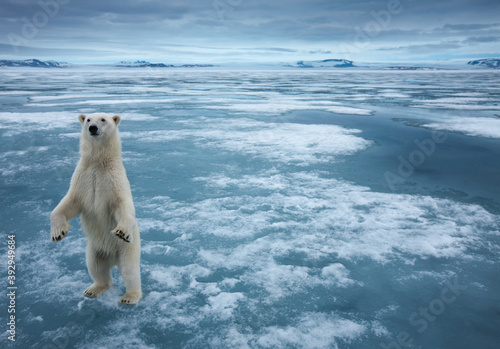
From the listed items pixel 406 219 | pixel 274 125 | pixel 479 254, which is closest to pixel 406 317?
pixel 479 254

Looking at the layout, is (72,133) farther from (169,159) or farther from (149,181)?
(149,181)

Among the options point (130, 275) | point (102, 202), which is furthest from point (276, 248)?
point (102, 202)

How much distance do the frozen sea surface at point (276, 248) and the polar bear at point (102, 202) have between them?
0.37 meters

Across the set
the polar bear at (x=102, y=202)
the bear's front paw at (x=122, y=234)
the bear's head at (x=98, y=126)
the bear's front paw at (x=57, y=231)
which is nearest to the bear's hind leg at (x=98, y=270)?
the polar bear at (x=102, y=202)

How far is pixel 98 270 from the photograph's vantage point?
2719 mm

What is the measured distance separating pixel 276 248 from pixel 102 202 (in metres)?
1.85

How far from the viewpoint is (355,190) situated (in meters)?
5.26

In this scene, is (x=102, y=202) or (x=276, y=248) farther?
(x=276, y=248)

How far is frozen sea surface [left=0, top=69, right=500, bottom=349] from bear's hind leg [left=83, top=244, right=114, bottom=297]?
0.07 m

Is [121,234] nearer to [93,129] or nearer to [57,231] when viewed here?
[57,231]

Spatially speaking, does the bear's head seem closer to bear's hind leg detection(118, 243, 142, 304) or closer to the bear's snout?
the bear's snout

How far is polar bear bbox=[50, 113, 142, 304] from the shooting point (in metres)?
2.40

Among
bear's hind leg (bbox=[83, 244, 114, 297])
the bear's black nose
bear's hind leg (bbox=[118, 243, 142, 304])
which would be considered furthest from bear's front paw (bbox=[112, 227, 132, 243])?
the bear's black nose

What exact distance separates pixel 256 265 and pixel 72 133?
790 centimetres
